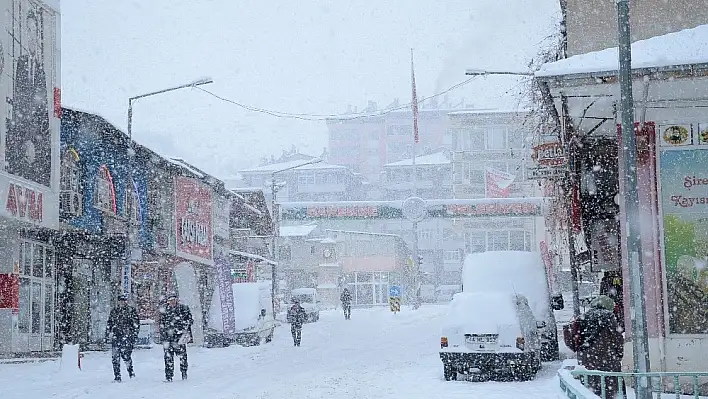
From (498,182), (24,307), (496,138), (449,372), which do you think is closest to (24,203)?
(24,307)

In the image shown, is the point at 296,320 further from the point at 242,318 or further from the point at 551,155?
the point at 551,155

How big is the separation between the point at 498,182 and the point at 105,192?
33374mm

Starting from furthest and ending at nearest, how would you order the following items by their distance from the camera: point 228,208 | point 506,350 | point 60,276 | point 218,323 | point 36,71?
point 228,208 < point 218,323 < point 60,276 < point 36,71 < point 506,350

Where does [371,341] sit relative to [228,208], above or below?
below

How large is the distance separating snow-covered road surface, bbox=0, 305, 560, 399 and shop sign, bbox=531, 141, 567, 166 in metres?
4.19

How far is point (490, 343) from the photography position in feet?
52.7

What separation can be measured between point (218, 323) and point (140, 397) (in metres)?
13.8

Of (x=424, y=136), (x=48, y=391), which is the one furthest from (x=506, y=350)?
(x=424, y=136)

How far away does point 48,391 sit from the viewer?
1634cm

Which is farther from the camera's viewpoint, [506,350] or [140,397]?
[506,350]

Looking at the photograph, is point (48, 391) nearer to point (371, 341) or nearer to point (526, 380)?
point (526, 380)

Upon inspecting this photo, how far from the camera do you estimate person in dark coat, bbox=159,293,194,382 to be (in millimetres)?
17594

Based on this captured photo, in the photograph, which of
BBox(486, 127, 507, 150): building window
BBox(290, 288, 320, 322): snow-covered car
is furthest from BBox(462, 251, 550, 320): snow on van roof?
BBox(486, 127, 507, 150): building window

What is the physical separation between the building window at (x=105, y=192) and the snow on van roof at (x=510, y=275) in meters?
10.5
